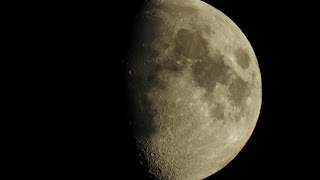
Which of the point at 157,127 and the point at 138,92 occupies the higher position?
the point at 138,92

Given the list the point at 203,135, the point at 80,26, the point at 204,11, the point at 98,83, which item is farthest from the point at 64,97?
the point at 204,11

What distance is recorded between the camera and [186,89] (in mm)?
5348

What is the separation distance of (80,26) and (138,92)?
1.14 metres

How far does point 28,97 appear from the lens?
561 centimetres

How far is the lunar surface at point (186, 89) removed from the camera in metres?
5.34

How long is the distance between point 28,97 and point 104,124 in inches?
43.4

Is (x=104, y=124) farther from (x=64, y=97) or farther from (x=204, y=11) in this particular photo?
(x=204, y=11)

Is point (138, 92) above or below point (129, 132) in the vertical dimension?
above

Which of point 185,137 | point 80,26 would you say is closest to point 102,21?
point 80,26

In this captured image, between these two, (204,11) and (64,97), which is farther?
(204,11)

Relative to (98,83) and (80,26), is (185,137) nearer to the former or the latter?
(98,83)

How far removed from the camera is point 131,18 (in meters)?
5.78

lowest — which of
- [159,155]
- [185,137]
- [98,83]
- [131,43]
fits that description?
[159,155]

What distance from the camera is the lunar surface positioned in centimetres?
534
